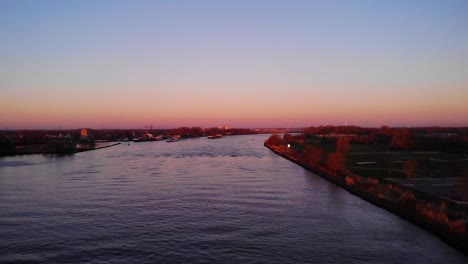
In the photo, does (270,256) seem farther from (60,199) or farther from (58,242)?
(60,199)

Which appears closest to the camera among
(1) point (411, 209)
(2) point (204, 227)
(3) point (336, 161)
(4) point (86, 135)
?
(2) point (204, 227)

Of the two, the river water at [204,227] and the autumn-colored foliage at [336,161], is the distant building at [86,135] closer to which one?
the river water at [204,227]

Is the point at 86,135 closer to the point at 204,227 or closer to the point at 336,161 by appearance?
the point at 336,161

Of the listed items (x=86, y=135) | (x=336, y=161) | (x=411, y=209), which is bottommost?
(x=411, y=209)

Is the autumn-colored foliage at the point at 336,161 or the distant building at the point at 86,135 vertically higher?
the distant building at the point at 86,135

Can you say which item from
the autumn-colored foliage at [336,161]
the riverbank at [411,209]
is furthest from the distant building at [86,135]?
the riverbank at [411,209]

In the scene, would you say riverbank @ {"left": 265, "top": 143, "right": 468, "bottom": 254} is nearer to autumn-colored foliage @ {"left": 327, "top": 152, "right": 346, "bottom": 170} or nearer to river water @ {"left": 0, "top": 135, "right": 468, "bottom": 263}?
river water @ {"left": 0, "top": 135, "right": 468, "bottom": 263}

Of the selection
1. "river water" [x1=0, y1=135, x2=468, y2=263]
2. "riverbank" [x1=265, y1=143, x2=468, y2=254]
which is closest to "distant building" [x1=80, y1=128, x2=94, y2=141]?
"river water" [x1=0, y1=135, x2=468, y2=263]

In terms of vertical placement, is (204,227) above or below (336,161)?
below

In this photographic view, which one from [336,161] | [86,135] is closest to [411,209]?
[336,161]
